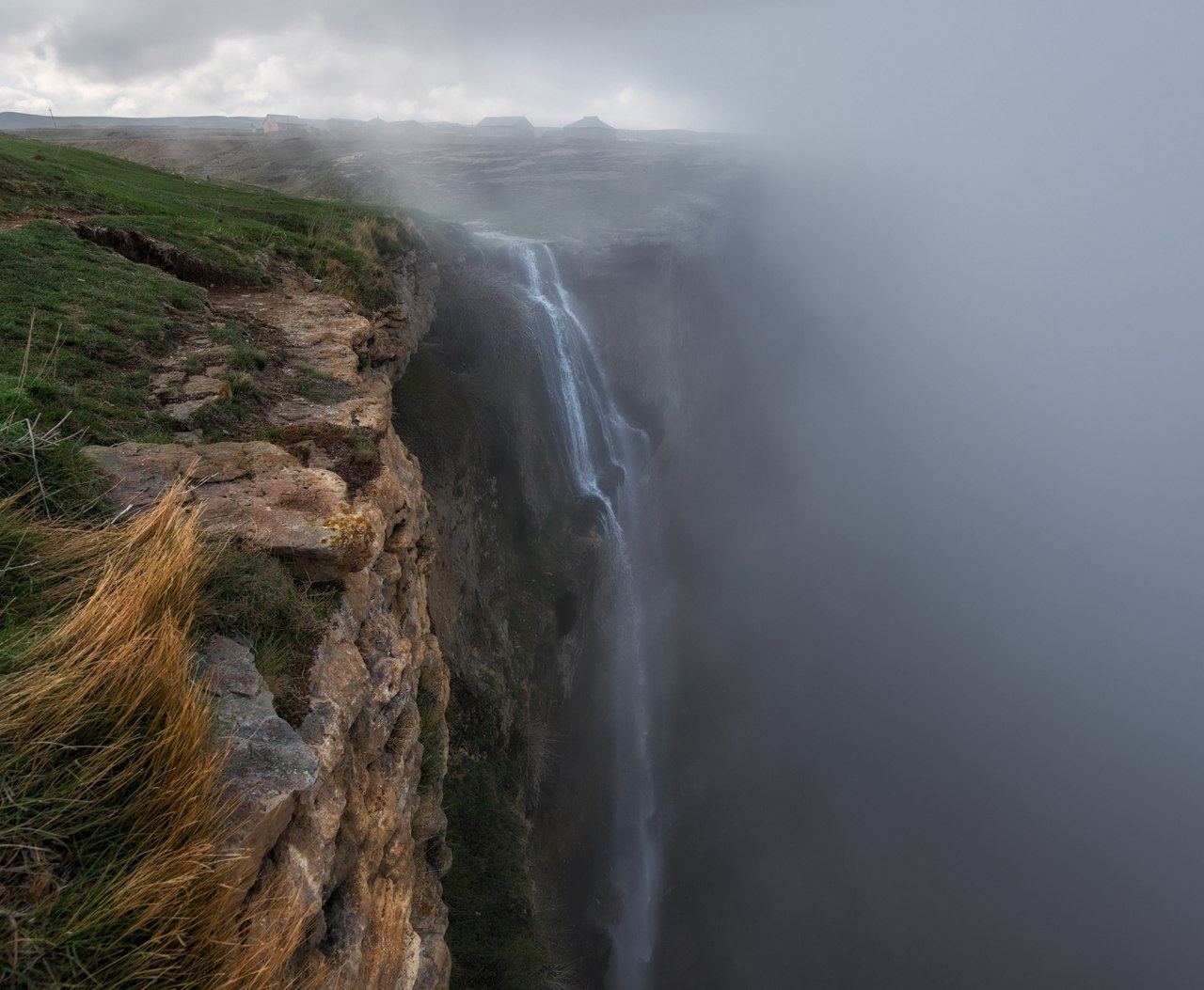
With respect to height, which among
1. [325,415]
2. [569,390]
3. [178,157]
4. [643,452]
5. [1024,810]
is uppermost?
[178,157]

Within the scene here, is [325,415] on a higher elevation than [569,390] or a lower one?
higher

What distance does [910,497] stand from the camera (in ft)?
138

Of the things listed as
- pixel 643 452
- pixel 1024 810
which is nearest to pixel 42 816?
pixel 643 452

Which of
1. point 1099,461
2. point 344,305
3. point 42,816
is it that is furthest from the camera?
point 1099,461

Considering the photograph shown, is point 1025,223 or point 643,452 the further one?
point 1025,223

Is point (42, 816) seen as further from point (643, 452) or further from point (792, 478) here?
point (792, 478)

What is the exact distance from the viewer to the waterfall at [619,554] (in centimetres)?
1877

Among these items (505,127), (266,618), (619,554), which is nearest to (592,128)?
(505,127)

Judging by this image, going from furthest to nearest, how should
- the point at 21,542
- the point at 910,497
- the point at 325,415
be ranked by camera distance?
the point at 910,497, the point at 325,415, the point at 21,542

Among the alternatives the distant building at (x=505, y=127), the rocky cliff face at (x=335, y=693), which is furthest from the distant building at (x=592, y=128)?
the rocky cliff face at (x=335, y=693)

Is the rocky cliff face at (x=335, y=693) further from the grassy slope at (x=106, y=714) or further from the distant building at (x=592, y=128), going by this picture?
the distant building at (x=592, y=128)

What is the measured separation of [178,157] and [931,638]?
203 feet

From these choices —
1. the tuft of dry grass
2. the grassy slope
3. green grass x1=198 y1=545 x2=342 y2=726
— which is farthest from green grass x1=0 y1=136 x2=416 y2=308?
the tuft of dry grass

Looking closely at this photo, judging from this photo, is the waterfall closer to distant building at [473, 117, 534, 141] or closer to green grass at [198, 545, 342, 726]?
green grass at [198, 545, 342, 726]
